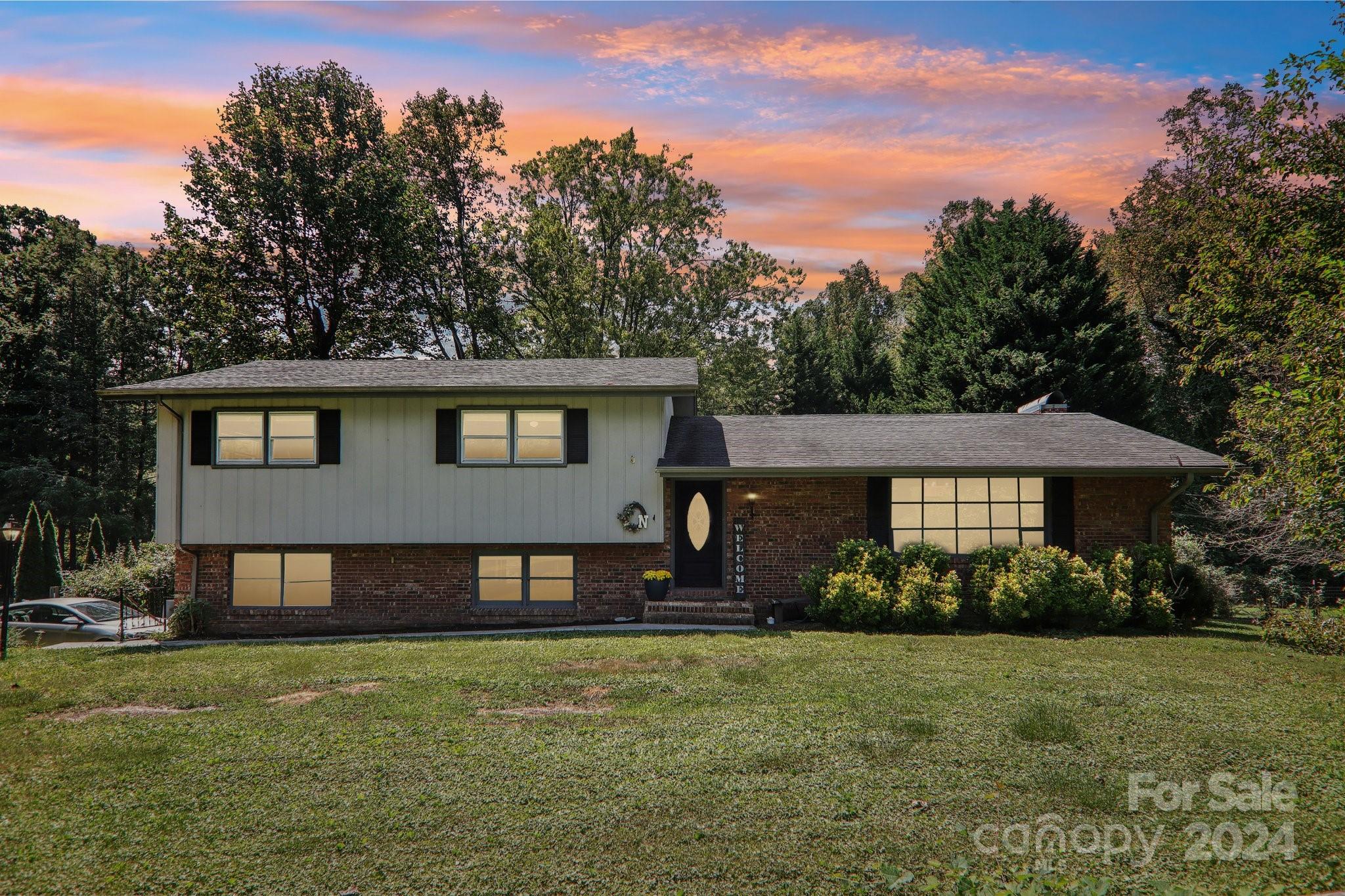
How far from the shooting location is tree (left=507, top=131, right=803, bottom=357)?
102ft

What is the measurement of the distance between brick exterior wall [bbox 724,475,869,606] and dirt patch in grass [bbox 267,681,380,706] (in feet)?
23.5

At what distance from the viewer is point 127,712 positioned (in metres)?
9.35

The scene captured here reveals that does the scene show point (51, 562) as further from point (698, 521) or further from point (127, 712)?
point (698, 521)

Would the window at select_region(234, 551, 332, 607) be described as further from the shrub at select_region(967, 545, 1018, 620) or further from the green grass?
the shrub at select_region(967, 545, 1018, 620)

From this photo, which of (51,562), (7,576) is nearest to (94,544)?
(51,562)

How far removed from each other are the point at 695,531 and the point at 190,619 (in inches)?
383

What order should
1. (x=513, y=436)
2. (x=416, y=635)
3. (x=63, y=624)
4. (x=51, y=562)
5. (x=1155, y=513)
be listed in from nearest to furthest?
(x=416, y=635) < (x=63, y=624) < (x=1155, y=513) < (x=513, y=436) < (x=51, y=562)

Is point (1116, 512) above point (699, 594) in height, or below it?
above

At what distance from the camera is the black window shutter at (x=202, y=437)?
15.3 meters

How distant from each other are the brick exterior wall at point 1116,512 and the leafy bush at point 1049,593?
4.60ft

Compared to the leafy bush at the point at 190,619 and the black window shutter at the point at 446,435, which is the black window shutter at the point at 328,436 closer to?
the black window shutter at the point at 446,435

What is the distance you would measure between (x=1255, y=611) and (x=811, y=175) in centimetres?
1459

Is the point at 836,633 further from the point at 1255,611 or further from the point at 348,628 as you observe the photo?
the point at 1255,611

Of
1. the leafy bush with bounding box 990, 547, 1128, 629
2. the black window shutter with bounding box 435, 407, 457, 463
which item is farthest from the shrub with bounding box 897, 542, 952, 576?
the black window shutter with bounding box 435, 407, 457, 463
